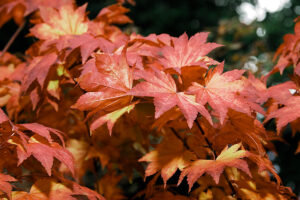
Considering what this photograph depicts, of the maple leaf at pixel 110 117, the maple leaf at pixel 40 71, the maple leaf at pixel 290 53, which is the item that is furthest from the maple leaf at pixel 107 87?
the maple leaf at pixel 290 53

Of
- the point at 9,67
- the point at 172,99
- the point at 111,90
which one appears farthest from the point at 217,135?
the point at 9,67

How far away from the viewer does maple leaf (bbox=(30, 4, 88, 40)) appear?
1.17 m

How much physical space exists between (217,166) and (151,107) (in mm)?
300

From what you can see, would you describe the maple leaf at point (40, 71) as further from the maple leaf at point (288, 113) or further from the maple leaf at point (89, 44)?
the maple leaf at point (288, 113)

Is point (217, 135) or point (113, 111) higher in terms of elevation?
point (113, 111)

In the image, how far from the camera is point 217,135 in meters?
0.96

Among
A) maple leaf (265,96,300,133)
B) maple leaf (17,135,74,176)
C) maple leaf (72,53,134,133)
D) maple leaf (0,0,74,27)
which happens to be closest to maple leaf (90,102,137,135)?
maple leaf (72,53,134,133)

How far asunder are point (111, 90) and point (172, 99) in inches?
6.9

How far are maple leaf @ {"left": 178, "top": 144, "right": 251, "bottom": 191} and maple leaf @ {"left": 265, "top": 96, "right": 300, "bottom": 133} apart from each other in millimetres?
166

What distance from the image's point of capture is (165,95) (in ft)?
2.63

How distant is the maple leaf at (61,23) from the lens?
1165 millimetres

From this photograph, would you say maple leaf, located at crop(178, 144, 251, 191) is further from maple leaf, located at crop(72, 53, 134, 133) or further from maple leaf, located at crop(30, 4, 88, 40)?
maple leaf, located at crop(30, 4, 88, 40)

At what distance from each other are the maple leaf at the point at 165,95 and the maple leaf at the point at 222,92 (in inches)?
1.3

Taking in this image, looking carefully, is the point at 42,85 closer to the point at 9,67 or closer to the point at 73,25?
the point at 73,25
